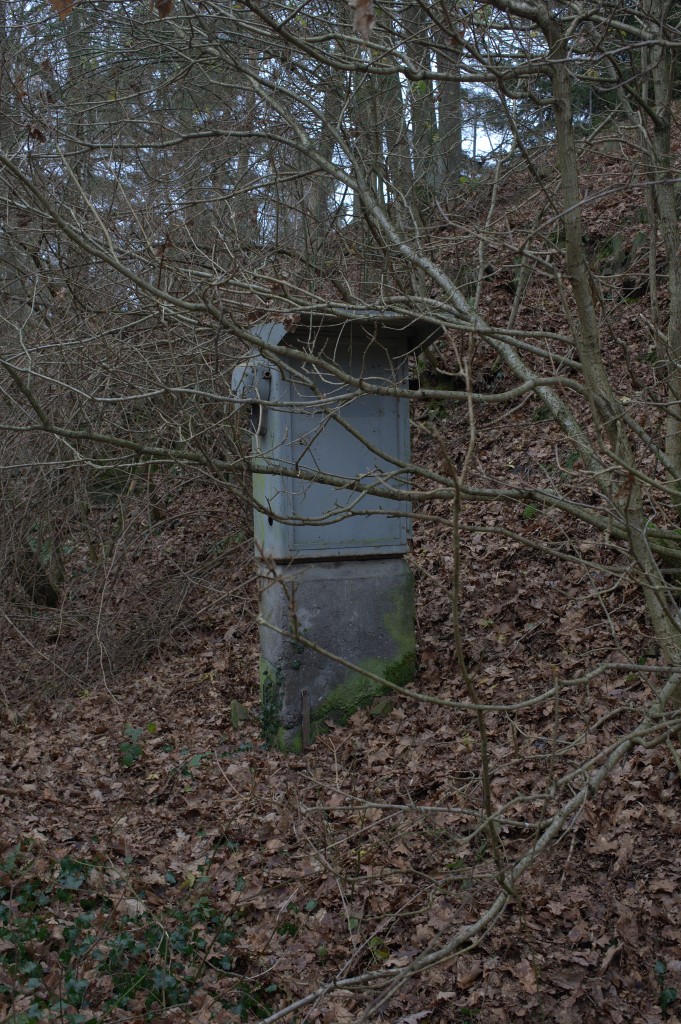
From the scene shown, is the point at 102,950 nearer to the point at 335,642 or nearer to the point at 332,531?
the point at 335,642

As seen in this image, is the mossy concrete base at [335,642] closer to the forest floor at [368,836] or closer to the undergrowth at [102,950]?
the forest floor at [368,836]

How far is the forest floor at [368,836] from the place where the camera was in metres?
3.77

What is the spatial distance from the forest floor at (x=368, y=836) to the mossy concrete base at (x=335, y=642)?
0.18m

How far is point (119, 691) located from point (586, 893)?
490 cm

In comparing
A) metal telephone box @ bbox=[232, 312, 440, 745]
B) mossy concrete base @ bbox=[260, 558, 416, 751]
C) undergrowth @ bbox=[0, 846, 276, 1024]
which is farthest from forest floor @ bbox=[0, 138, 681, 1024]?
metal telephone box @ bbox=[232, 312, 440, 745]

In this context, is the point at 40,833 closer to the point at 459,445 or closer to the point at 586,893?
the point at 586,893

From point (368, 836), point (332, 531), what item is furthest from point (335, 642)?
point (368, 836)

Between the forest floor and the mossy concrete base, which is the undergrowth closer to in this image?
the forest floor

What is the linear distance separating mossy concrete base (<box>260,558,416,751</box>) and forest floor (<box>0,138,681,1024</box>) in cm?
18

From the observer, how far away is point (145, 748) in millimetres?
6609

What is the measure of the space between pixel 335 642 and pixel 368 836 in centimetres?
156

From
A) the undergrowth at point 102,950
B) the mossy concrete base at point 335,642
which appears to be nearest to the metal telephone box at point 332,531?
the mossy concrete base at point 335,642

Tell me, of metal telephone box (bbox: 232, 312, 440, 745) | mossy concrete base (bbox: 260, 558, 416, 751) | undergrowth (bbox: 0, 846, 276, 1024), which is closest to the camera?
undergrowth (bbox: 0, 846, 276, 1024)

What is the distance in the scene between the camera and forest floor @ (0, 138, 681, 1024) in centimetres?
377
